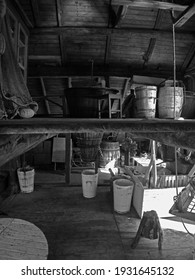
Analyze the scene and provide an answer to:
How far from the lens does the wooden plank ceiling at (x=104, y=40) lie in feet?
13.9

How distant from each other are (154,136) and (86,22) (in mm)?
3777

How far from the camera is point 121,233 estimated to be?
11.5 feet

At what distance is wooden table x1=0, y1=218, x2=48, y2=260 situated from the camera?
1.91 m

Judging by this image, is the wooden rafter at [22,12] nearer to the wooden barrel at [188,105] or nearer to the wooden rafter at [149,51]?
the wooden rafter at [149,51]

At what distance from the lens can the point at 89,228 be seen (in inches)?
143

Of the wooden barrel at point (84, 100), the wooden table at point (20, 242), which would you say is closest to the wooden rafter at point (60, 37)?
the wooden barrel at point (84, 100)

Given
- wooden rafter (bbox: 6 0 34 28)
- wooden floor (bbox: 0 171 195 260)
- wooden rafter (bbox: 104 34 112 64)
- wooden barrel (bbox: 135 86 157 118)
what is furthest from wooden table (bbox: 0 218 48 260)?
wooden rafter (bbox: 104 34 112 64)

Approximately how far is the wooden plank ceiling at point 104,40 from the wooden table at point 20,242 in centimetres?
400

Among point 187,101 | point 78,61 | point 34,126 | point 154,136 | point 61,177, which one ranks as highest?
point 78,61

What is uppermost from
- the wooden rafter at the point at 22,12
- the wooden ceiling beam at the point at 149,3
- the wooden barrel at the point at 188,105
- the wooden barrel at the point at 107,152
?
the wooden rafter at the point at 22,12

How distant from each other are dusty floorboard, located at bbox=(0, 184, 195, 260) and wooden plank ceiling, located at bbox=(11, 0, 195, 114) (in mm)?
3904

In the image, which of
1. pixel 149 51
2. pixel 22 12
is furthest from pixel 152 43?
pixel 22 12
